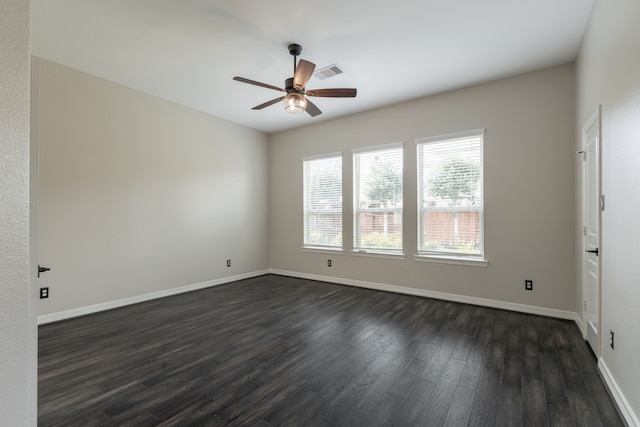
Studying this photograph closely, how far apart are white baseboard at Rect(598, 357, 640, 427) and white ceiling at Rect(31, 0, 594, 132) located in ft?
10.1

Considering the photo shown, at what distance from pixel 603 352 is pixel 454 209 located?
238cm

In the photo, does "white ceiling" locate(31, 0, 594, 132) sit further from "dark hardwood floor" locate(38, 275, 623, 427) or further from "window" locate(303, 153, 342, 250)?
"dark hardwood floor" locate(38, 275, 623, 427)

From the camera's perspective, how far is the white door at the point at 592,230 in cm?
264

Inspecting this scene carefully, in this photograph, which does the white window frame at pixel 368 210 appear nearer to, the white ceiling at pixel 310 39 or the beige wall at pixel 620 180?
the white ceiling at pixel 310 39

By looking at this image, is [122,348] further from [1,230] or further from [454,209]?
[454,209]

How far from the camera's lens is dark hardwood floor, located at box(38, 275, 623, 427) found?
1.97 metres

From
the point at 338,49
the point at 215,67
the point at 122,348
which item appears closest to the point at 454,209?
the point at 338,49

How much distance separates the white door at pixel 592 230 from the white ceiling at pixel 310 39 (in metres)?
1.15

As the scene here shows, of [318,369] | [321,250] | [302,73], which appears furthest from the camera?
[321,250]

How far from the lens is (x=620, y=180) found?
2.09 m

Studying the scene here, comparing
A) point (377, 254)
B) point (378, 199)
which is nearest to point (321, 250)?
point (377, 254)

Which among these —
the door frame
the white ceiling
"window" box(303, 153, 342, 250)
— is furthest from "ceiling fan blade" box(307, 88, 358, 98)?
"window" box(303, 153, 342, 250)

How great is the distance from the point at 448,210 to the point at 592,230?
1.78 meters

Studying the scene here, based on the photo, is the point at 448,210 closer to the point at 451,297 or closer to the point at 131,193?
the point at 451,297
